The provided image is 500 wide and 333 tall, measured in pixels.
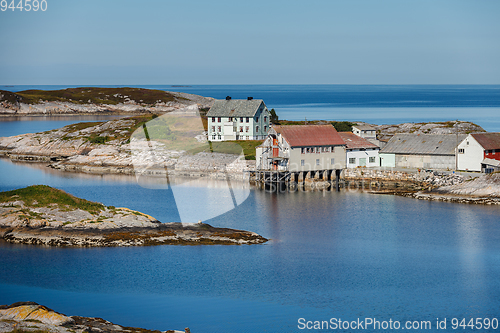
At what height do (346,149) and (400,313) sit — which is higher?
(346,149)

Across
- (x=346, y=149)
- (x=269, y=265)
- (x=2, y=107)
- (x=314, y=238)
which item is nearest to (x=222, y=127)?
(x=346, y=149)

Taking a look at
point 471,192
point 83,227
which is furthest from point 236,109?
point 83,227

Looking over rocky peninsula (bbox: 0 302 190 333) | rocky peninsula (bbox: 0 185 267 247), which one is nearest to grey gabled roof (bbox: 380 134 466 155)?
rocky peninsula (bbox: 0 185 267 247)

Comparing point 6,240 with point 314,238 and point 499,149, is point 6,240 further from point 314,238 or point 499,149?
point 499,149

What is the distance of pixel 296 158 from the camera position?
63.6 m

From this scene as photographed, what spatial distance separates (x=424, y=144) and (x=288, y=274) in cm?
3648

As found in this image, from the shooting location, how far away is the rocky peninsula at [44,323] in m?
22.9

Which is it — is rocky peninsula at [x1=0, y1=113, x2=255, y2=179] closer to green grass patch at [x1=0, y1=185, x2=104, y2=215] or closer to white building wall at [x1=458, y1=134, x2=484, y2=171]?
white building wall at [x1=458, y1=134, x2=484, y2=171]

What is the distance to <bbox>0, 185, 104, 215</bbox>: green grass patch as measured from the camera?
43500 mm

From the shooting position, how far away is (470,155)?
60906mm

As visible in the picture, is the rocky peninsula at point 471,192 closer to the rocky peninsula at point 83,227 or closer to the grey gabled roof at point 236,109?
the rocky peninsula at point 83,227

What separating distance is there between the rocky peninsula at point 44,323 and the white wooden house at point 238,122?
62.2 m

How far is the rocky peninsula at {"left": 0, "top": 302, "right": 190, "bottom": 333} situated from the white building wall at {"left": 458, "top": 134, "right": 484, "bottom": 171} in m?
45.3

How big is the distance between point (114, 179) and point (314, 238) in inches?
1504
